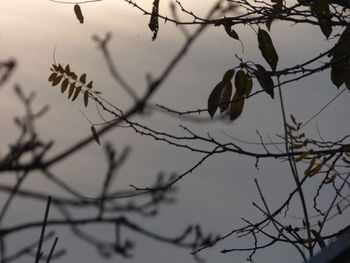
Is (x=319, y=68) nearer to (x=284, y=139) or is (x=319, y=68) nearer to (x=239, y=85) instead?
(x=239, y=85)

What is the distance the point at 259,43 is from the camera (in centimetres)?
276

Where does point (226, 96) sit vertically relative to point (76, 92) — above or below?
below

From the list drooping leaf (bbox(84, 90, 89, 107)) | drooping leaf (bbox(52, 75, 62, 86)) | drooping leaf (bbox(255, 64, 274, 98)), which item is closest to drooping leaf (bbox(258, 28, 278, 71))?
drooping leaf (bbox(255, 64, 274, 98))

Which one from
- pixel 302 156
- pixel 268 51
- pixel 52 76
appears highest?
pixel 52 76

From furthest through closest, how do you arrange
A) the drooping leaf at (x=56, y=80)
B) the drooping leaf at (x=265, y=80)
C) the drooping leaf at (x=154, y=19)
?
the drooping leaf at (x=56, y=80)
the drooping leaf at (x=154, y=19)
the drooping leaf at (x=265, y=80)

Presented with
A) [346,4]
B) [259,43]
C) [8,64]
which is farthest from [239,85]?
[8,64]

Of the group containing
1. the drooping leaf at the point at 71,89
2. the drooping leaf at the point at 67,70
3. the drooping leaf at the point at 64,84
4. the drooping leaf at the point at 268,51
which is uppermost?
the drooping leaf at the point at 67,70

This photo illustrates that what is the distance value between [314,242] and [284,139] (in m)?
0.60

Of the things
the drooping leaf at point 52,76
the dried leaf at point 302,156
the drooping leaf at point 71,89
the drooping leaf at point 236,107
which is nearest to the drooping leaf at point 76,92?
the drooping leaf at point 71,89

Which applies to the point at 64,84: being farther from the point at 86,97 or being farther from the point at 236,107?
the point at 236,107

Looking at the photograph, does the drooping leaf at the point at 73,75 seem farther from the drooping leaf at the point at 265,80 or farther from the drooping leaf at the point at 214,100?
the drooping leaf at the point at 265,80

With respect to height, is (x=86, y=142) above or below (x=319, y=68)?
below

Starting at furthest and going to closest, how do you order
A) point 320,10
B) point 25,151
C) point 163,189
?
point 320,10
point 163,189
point 25,151

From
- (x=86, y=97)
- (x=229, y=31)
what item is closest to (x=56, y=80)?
(x=86, y=97)
